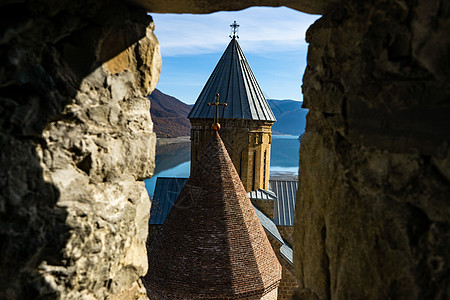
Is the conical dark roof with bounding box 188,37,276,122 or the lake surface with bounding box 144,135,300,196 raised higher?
the conical dark roof with bounding box 188,37,276,122

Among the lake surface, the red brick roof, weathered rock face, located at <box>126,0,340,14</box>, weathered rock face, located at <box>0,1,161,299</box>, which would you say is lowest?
the lake surface

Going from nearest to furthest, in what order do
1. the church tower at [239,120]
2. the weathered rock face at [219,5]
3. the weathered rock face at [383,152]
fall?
1. the weathered rock face at [383,152]
2. the weathered rock face at [219,5]
3. the church tower at [239,120]

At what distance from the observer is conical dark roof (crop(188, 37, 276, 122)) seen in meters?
10.8

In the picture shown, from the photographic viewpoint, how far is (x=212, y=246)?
15.1ft

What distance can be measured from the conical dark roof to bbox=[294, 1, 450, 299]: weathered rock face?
9.39m

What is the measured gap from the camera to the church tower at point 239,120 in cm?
1077

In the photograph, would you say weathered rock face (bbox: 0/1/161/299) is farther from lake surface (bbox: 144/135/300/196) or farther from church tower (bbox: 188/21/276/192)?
lake surface (bbox: 144/135/300/196)

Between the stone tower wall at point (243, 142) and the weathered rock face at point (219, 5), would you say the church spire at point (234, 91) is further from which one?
the weathered rock face at point (219, 5)

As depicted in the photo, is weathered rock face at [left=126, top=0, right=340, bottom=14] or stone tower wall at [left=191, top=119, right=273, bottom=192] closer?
weathered rock face at [left=126, top=0, right=340, bottom=14]

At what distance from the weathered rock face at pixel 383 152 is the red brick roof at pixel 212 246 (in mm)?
3261

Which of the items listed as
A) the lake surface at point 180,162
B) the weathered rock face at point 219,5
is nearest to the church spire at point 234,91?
the weathered rock face at point 219,5

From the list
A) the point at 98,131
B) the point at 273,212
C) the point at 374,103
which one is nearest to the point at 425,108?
the point at 374,103

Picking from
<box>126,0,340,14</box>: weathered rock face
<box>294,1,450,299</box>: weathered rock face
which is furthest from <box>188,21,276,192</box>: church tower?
<box>294,1,450,299</box>: weathered rock face

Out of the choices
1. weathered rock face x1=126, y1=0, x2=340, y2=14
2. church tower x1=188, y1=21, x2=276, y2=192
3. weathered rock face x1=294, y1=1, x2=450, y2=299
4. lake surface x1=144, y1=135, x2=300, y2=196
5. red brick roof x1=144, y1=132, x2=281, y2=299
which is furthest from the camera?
lake surface x1=144, y1=135, x2=300, y2=196
